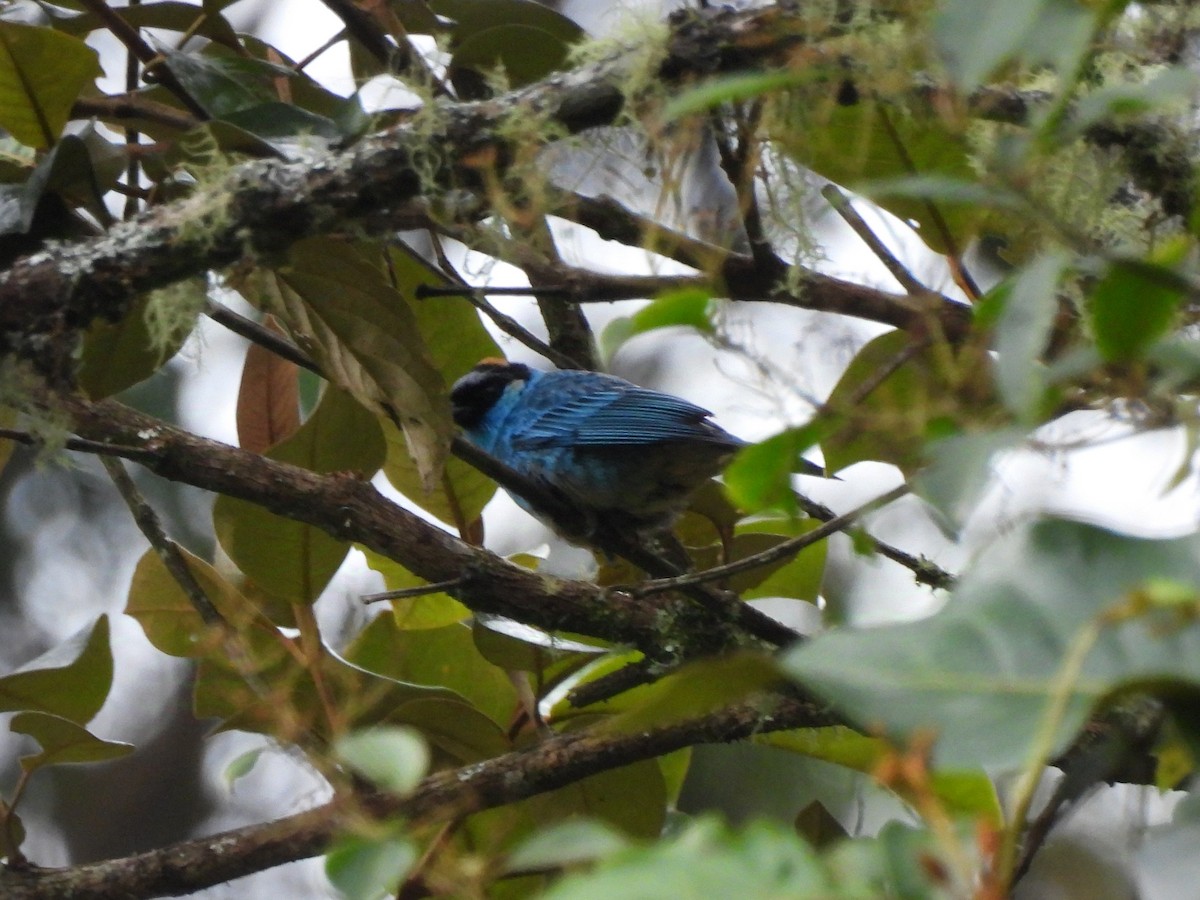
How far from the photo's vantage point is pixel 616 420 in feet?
12.5

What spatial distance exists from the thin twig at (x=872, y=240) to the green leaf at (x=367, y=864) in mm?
1223

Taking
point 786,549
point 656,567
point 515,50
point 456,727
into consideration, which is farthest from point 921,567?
point 515,50

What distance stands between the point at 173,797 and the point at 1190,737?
564cm

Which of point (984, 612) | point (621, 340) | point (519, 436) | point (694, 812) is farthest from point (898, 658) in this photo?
point (519, 436)

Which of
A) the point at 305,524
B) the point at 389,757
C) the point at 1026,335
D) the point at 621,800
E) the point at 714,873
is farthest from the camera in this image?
the point at 621,800

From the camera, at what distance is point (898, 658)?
77 centimetres

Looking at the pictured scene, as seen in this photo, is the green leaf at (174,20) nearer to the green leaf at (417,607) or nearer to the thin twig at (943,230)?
the green leaf at (417,607)

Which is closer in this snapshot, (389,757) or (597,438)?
(389,757)

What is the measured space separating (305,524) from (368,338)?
38 cm

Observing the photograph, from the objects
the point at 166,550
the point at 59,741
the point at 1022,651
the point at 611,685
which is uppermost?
the point at 1022,651

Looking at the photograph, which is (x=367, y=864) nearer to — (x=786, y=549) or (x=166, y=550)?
(x=786, y=549)

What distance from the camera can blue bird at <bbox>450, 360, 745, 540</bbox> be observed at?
351 centimetres

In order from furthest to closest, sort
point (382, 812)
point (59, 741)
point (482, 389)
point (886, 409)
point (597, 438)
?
point (482, 389), point (597, 438), point (59, 741), point (382, 812), point (886, 409)

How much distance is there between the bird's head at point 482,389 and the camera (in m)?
4.04
